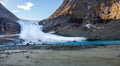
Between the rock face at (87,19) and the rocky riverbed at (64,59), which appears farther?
the rock face at (87,19)

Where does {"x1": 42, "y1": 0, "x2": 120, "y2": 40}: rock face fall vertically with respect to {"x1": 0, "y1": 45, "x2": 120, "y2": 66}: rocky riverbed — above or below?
above

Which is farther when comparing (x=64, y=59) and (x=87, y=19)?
(x=87, y=19)

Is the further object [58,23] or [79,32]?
[58,23]

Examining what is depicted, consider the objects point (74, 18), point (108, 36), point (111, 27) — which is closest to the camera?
point (108, 36)

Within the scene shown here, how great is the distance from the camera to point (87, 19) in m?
170

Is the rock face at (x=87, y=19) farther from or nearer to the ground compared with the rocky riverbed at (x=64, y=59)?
farther from the ground

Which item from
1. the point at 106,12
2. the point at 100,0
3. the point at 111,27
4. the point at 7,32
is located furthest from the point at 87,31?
the point at 7,32

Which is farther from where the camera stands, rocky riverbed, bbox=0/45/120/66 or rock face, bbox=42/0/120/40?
rock face, bbox=42/0/120/40

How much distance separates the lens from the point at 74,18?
177750 mm

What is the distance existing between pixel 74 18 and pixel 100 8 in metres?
20.4

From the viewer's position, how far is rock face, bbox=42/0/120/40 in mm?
149625

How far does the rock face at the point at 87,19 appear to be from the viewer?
14962cm

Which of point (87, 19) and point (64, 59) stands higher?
point (87, 19)

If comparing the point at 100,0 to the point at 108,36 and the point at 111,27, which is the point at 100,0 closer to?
the point at 111,27
